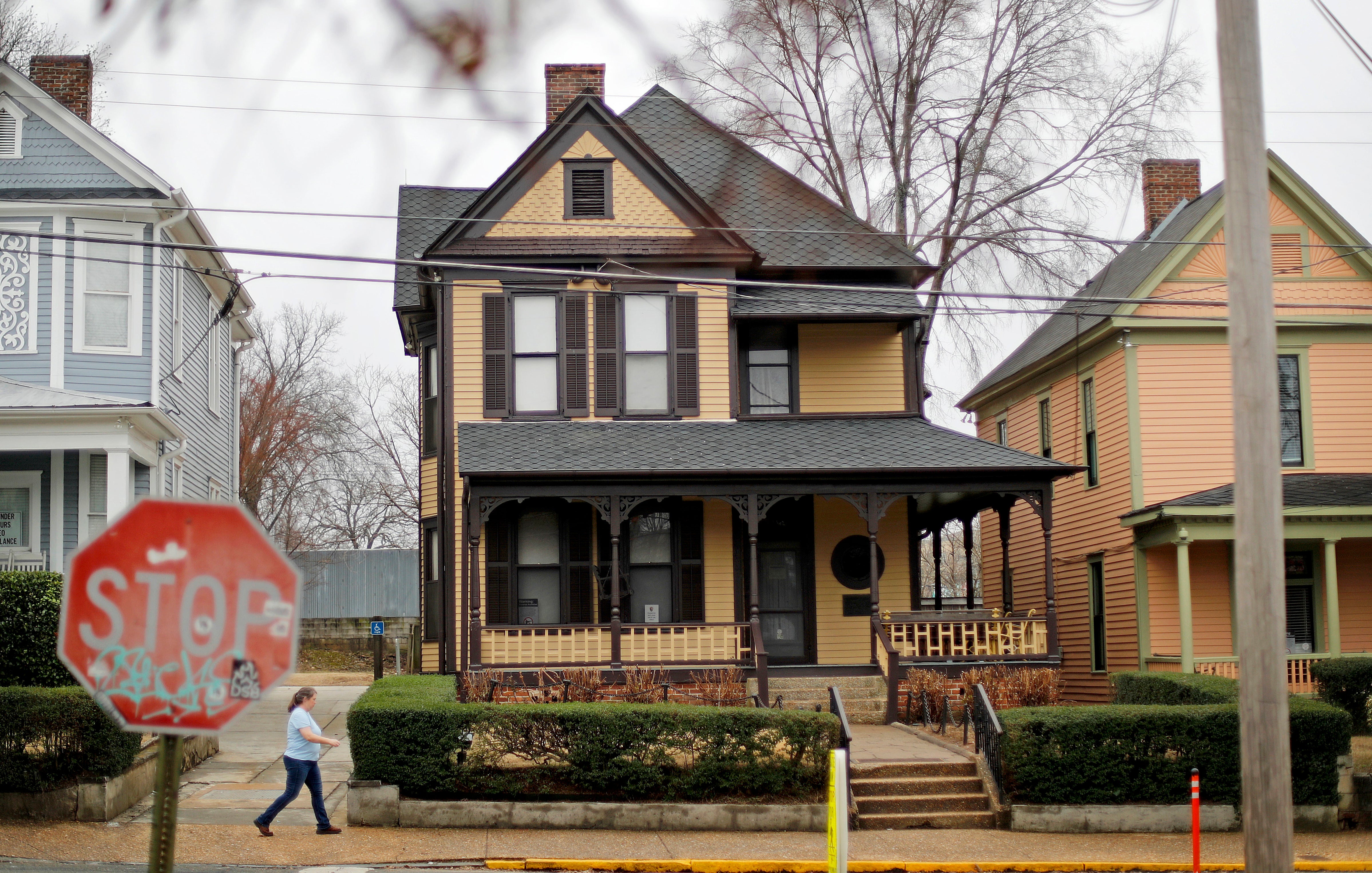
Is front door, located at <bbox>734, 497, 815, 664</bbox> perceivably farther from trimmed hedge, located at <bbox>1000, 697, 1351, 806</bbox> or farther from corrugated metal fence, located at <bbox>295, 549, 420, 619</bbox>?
corrugated metal fence, located at <bbox>295, 549, 420, 619</bbox>

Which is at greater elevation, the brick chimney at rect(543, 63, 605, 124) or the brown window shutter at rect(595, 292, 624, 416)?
the brick chimney at rect(543, 63, 605, 124)

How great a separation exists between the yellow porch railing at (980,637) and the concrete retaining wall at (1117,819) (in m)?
5.20

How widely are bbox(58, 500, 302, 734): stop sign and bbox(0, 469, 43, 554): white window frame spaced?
63.5ft

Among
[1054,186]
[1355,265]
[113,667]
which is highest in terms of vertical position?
[1054,186]

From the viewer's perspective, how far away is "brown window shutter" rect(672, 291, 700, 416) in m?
22.4

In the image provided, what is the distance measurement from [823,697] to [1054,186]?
49.9 feet

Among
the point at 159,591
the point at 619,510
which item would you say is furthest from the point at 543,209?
the point at 159,591

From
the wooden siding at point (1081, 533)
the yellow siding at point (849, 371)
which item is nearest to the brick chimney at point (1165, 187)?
the wooden siding at point (1081, 533)

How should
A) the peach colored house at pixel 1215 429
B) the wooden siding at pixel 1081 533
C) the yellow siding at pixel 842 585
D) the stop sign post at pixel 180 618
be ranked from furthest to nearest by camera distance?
the wooden siding at pixel 1081 533 → the peach colored house at pixel 1215 429 → the yellow siding at pixel 842 585 → the stop sign post at pixel 180 618

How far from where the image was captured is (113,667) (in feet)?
10.0

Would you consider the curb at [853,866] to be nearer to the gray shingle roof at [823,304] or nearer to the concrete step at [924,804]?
the concrete step at [924,804]

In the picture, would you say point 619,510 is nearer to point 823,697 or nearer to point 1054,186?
point 823,697

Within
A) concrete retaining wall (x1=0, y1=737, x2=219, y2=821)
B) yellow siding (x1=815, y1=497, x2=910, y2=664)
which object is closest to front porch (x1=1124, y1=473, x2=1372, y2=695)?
yellow siding (x1=815, y1=497, x2=910, y2=664)

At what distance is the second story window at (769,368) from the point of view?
925 inches
